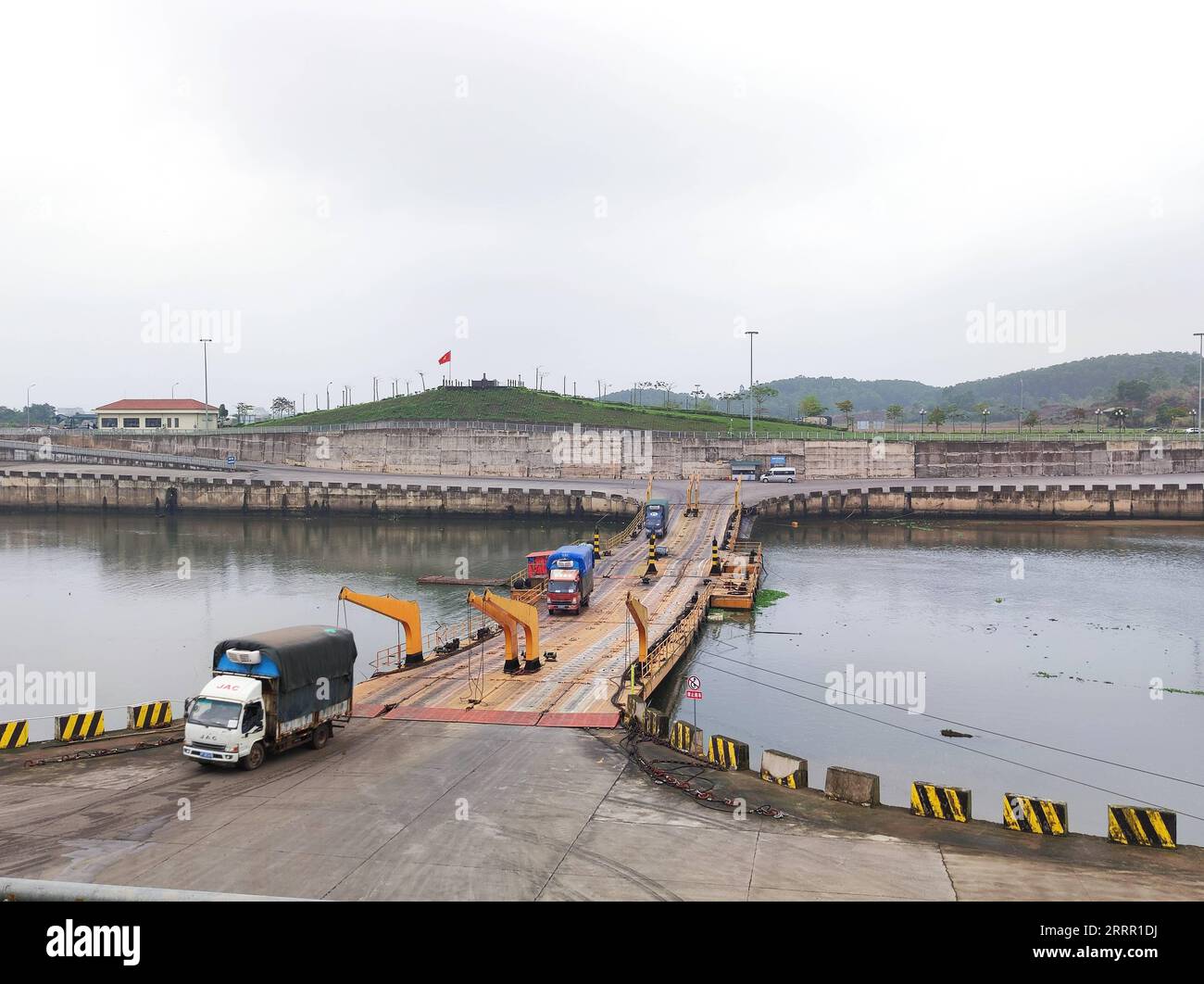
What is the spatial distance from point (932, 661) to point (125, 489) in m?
103

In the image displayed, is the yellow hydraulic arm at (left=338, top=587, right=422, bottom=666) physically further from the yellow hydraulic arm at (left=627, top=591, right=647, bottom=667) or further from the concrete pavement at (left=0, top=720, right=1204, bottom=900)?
the yellow hydraulic arm at (left=627, top=591, right=647, bottom=667)

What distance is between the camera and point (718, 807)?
21312 millimetres

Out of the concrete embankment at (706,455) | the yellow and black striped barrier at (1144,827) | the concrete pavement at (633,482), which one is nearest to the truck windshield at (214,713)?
the yellow and black striped barrier at (1144,827)

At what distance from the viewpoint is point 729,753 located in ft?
80.6

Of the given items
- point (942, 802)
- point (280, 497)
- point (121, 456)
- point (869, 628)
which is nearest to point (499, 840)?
point (942, 802)

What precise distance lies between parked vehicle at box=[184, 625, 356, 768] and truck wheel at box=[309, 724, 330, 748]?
2.9 inches

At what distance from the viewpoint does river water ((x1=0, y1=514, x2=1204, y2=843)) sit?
30.7m

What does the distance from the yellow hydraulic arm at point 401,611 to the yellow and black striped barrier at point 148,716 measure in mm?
6729

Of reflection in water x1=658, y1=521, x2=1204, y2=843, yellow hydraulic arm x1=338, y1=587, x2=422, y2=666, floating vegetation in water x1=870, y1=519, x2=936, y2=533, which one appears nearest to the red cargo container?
reflection in water x1=658, y1=521, x2=1204, y2=843

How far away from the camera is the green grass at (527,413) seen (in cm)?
13488

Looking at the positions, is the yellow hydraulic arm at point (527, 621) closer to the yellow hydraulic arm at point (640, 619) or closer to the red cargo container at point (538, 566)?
the yellow hydraulic arm at point (640, 619)
